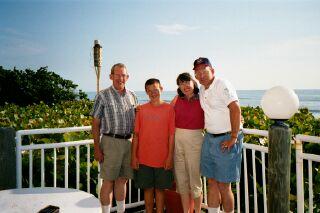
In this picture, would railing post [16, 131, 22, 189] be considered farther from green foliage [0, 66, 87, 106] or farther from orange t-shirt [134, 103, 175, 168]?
green foliage [0, 66, 87, 106]

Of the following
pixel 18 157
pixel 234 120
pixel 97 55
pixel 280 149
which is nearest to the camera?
pixel 280 149

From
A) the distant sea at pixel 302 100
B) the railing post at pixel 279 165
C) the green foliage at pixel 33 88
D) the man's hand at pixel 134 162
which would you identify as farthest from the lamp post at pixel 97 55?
the distant sea at pixel 302 100

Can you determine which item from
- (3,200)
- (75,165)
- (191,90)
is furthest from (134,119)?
(3,200)

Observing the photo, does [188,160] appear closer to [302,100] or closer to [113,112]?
[113,112]

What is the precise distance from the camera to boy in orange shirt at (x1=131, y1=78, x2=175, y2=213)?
10.7 feet

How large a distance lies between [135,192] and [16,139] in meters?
1.97

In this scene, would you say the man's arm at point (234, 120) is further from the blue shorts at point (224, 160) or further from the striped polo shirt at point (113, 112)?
the striped polo shirt at point (113, 112)

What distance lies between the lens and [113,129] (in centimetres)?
345

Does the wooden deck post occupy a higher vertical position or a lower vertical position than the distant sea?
lower

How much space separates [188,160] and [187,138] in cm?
25

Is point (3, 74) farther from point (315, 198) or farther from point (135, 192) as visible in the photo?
point (315, 198)

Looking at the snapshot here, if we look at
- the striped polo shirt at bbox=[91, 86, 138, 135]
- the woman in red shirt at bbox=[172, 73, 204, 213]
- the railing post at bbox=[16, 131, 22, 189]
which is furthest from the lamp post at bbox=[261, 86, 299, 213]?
the railing post at bbox=[16, 131, 22, 189]

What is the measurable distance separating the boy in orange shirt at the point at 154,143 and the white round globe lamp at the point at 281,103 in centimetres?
146

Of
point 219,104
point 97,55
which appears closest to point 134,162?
point 219,104
